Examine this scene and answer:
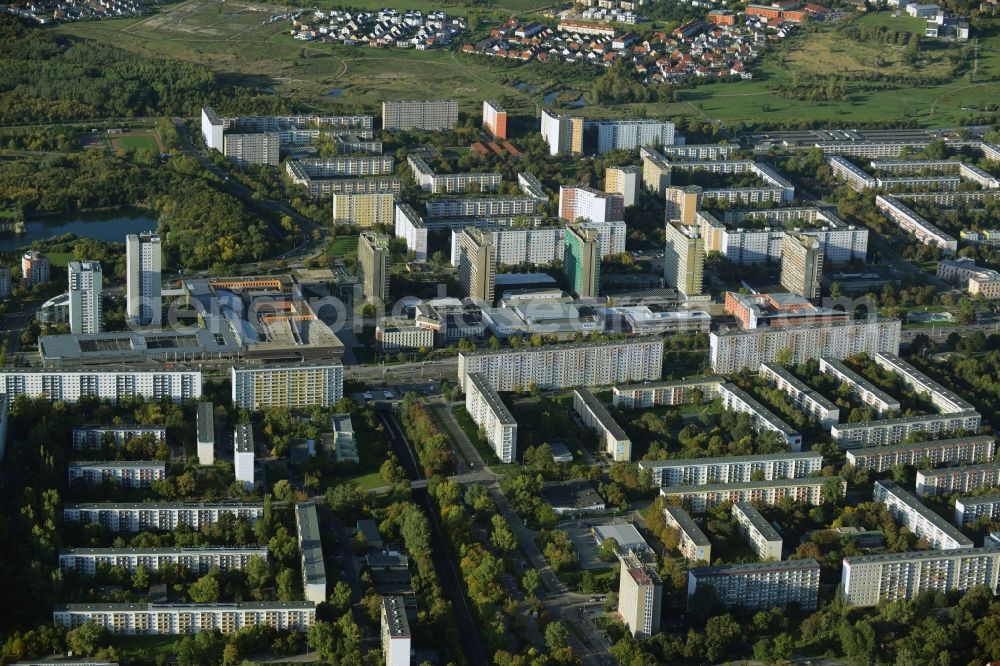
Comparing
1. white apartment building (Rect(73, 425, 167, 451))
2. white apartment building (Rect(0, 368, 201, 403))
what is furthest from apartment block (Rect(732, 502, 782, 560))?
white apartment building (Rect(0, 368, 201, 403))

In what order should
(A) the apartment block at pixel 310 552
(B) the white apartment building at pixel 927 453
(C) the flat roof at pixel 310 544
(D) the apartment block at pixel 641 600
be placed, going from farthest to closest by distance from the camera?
(B) the white apartment building at pixel 927 453 < (C) the flat roof at pixel 310 544 < (A) the apartment block at pixel 310 552 < (D) the apartment block at pixel 641 600

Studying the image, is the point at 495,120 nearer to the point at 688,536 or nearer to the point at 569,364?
the point at 569,364

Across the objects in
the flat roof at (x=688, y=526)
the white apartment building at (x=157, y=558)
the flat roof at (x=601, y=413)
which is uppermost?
the flat roof at (x=601, y=413)

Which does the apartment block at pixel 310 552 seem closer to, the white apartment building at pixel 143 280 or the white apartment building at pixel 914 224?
the white apartment building at pixel 143 280

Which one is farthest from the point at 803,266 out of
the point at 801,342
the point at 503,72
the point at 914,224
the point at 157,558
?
the point at 503,72

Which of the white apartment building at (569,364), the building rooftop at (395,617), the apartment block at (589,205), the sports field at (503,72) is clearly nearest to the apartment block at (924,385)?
the white apartment building at (569,364)

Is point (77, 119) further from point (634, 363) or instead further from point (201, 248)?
point (634, 363)
